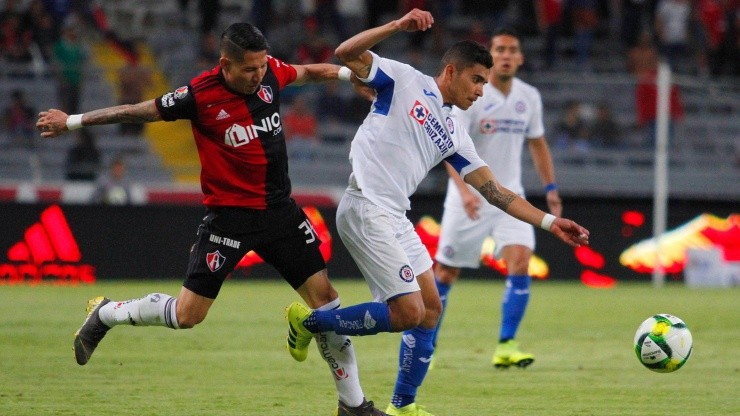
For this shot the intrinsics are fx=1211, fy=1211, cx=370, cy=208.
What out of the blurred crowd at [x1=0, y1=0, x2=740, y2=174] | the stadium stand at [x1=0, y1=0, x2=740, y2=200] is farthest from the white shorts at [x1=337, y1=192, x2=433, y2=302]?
the blurred crowd at [x1=0, y1=0, x2=740, y2=174]

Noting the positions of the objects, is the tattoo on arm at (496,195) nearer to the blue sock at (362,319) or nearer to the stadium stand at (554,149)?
the blue sock at (362,319)

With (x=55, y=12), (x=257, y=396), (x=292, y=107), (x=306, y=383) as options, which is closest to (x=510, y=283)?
(x=306, y=383)

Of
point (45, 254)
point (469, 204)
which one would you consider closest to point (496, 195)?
point (469, 204)

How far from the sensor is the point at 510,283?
1055 cm

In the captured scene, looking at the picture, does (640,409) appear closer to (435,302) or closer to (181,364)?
(435,302)

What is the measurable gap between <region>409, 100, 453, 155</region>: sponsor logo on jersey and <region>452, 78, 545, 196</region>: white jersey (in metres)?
3.00

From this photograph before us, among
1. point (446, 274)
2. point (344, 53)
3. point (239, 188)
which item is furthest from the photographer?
point (446, 274)

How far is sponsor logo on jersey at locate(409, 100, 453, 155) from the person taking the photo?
24.5 ft

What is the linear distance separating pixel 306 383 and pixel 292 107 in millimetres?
10786

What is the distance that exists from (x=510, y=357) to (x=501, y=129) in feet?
6.75

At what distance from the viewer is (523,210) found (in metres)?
7.47

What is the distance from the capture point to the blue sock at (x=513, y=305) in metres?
10.3

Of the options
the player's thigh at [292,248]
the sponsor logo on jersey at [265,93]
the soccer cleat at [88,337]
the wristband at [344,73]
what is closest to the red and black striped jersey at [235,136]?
the sponsor logo on jersey at [265,93]

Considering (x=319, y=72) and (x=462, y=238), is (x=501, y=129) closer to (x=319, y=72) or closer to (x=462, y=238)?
(x=462, y=238)
